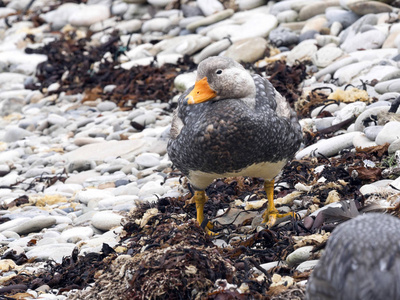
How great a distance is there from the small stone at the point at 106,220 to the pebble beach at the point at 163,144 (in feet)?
0.04

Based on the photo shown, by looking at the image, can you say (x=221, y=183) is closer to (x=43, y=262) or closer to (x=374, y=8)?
(x=43, y=262)

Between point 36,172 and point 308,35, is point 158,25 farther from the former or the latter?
point 36,172

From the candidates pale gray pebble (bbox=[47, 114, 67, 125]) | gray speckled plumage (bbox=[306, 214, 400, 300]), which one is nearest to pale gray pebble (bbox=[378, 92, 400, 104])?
gray speckled plumage (bbox=[306, 214, 400, 300])

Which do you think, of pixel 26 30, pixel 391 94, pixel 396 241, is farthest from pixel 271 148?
pixel 26 30

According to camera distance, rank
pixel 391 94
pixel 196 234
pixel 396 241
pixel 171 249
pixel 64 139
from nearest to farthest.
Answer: pixel 396 241 < pixel 171 249 < pixel 196 234 < pixel 391 94 < pixel 64 139

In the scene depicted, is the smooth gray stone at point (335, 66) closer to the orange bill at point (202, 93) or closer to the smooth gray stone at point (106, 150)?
the smooth gray stone at point (106, 150)

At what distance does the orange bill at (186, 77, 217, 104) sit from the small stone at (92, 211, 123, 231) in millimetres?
1654

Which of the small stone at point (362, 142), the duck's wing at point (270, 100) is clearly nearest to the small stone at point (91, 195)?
the duck's wing at point (270, 100)

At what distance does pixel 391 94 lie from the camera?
24.3ft

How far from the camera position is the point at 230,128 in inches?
191

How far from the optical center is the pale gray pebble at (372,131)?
6301mm

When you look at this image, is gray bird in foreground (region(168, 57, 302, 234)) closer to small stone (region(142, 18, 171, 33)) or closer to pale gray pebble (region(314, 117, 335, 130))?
pale gray pebble (region(314, 117, 335, 130))

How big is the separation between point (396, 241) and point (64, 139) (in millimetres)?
7698

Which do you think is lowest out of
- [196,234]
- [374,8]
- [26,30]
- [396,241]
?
[26,30]
